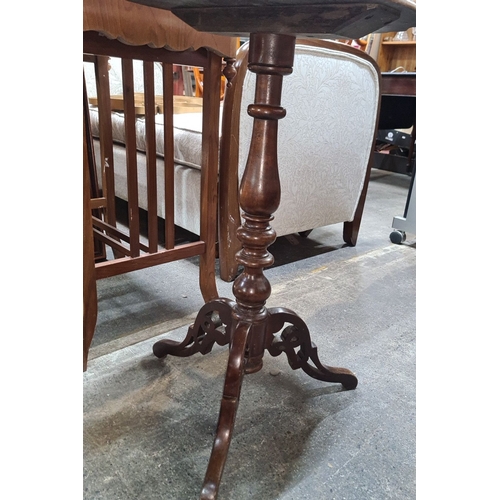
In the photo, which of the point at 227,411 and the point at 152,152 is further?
the point at 152,152

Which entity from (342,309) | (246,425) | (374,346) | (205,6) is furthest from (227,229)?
(205,6)

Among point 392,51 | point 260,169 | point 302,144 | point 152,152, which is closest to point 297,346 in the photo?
point 260,169

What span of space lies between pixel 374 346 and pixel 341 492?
481 millimetres

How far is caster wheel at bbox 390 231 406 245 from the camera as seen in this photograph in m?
1.92

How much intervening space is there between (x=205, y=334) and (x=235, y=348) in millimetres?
192

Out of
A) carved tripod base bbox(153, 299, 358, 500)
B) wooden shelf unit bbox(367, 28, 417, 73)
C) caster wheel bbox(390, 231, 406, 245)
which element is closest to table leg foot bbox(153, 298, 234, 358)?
carved tripod base bbox(153, 299, 358, 500)

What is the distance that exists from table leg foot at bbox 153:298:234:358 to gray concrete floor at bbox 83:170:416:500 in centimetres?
3

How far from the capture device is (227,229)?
4.53 ft

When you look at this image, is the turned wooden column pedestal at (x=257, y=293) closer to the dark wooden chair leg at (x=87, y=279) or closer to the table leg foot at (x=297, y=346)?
the table leg foot at (x=297, y=346)

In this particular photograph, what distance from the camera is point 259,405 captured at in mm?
894

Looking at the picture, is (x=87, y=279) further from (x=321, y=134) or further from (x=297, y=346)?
(x=321, y=134)

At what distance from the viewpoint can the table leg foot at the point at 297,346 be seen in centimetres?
86

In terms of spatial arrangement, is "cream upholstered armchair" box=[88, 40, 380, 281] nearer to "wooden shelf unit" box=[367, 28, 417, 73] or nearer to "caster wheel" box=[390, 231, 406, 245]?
"caster wheel" box=[390, 231, 406, 245]

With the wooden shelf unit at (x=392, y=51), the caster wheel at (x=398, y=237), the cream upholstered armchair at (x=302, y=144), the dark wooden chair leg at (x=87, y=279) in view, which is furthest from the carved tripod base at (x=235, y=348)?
the wooden shelf unit at (x=392, y=51)
